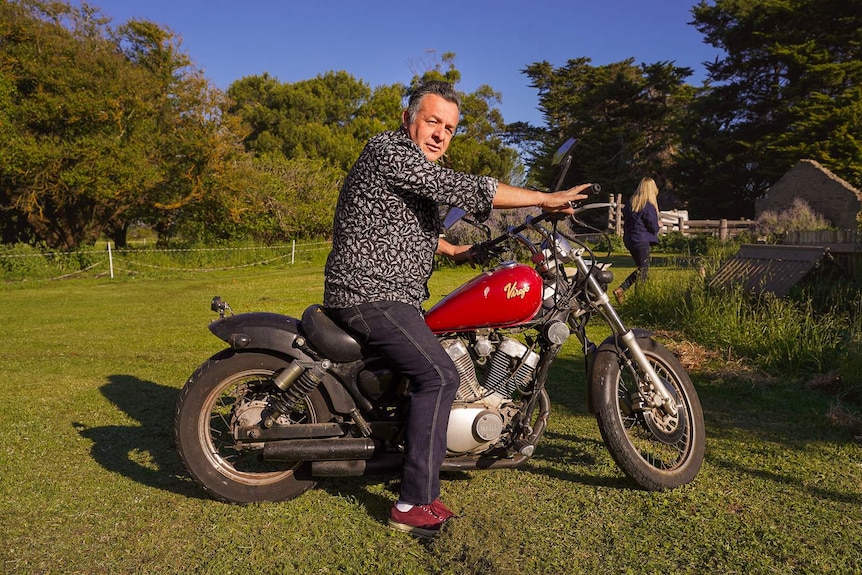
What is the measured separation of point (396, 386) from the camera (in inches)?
126

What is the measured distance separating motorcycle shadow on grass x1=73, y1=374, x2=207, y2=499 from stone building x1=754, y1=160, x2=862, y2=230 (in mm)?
24862

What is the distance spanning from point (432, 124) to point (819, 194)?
89.8ft

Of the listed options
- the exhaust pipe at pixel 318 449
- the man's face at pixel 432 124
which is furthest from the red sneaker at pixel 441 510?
the man's face at pixel 432 124

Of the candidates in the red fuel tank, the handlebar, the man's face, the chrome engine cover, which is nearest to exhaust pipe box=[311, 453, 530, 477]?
the chrome engine cover

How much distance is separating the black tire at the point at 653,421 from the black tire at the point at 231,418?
1438 mm

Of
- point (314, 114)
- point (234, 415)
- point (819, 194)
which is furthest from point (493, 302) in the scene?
point (314, 114)

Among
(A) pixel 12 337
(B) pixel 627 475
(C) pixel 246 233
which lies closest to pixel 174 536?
(B) pixel 627 475

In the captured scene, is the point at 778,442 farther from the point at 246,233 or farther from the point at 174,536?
the point at 246,233

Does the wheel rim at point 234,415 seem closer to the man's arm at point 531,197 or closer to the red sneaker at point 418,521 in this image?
the red sneaker at point 418,521

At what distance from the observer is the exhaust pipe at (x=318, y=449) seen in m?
3.12

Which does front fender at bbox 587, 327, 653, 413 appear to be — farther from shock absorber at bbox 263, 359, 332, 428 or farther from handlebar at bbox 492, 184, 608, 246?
shock absorber at bbox 263, 359, 332, 428

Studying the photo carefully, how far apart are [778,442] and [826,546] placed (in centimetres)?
143

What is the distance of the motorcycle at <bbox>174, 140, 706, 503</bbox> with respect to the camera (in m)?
3.12

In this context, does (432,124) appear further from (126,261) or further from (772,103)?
(772,103)
